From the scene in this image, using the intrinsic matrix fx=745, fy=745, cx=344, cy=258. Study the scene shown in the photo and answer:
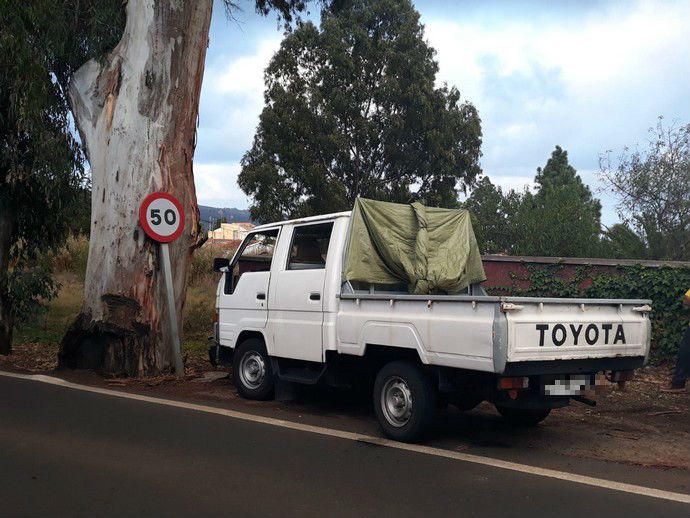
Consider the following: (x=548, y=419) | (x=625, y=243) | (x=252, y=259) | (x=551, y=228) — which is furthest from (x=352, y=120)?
(x=548, y=419)

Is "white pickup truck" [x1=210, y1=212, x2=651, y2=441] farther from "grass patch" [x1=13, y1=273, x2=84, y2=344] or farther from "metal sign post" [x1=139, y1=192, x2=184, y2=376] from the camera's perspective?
"grass patch" [x1=13, y1=273, x2=84, y2=344]

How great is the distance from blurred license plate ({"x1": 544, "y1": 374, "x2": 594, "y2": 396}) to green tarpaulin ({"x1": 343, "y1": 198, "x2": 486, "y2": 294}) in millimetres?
2150

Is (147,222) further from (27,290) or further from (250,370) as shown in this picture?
(27,290)

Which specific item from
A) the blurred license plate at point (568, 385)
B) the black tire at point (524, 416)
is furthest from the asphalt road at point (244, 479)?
the black tire at point (524, 416)

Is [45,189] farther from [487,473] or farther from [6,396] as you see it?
[487,473]

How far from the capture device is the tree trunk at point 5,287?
45.0 ft

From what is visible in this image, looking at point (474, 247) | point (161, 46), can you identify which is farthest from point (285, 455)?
point (161, 46)

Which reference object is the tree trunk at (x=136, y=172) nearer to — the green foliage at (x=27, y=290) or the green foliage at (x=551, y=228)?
the green foliage at (x=27, y=290)

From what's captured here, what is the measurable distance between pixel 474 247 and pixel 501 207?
1117 inches

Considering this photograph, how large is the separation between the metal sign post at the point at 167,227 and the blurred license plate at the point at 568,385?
600 centimetres

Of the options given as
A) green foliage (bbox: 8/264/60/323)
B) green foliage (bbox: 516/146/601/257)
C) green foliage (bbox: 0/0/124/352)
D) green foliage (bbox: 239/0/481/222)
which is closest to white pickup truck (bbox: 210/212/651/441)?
green foliage (bbox: 0/0/124/352)

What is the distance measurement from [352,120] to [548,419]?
918 inches

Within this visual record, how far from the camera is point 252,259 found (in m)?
9.50

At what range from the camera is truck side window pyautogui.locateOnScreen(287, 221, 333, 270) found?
8.28 meters
